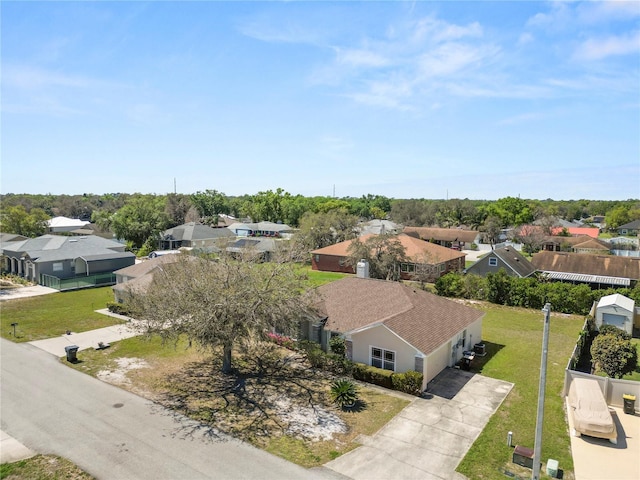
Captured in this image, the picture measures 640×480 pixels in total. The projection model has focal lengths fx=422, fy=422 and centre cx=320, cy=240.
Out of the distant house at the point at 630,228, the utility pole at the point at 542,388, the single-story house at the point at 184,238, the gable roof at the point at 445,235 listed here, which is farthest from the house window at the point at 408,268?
the distant house at the point at 630,228

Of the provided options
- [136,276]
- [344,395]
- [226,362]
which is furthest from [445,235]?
[344,395]

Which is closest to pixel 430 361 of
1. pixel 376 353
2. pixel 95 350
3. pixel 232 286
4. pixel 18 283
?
pixel 376 353

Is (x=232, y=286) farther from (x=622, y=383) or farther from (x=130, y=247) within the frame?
(x=130, y=247)

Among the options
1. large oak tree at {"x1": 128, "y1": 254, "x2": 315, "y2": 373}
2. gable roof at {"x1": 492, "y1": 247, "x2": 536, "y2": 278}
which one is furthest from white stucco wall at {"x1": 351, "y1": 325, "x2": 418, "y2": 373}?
gable roof at {"x1": 492, "y1": 247, "x2": 536, "y2": 278}

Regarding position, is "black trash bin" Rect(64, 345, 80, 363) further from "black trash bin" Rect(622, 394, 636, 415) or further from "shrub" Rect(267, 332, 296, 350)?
"black trash bin" Rect(622, 394, 636, 415)

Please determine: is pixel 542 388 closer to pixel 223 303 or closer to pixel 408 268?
pixel 223 303

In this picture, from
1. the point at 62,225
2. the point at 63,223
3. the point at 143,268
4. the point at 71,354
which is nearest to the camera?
the point at 71,354
